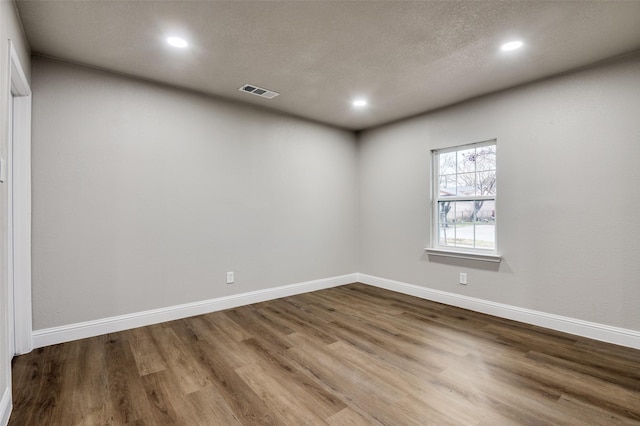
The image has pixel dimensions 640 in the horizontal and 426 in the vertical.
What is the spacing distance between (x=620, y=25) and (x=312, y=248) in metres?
3.83

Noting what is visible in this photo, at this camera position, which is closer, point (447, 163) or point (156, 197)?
point (156, 197)

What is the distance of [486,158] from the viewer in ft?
12.1

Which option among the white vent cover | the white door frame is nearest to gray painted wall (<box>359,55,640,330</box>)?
the white vent cover

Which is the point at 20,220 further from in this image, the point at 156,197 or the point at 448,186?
the point at 448,186

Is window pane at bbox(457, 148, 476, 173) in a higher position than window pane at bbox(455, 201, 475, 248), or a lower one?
higher

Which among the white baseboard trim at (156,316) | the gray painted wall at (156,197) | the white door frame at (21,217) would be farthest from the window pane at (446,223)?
the white door frame at (21,217)

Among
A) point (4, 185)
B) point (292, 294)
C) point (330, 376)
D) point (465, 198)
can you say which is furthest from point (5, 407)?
point (465, 198)

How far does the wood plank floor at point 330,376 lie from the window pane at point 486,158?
1.77 m

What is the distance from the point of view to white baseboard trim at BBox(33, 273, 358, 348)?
2.72m

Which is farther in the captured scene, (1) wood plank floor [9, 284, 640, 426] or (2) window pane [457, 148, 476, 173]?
(2) window pane [457, 148, 476, 173]

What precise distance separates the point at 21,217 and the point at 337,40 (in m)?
2.97

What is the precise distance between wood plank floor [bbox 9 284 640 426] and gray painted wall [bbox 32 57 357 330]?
0.54m

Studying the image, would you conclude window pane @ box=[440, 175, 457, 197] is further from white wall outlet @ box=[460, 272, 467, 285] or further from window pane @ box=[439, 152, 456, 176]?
white wall outlet @ box=[460, 272, 467, 285]

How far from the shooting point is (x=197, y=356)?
98.6 inches
